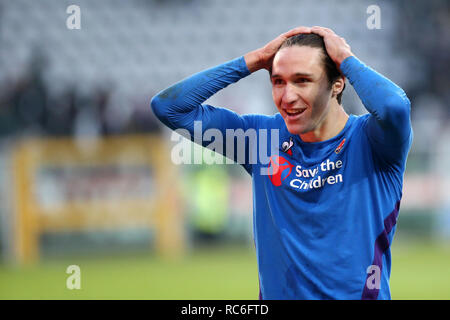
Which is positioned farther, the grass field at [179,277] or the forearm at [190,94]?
the grass field at [179,277]

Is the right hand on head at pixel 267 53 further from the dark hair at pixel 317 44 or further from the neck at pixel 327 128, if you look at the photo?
the neck at pixel 327 128

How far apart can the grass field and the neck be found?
4859mm

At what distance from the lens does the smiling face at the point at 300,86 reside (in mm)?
2873

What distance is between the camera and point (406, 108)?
269cm

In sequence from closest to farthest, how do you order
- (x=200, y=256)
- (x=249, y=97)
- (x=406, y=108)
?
(x=406, y=108) < (x=200, y=256) < (x=249, y=97)

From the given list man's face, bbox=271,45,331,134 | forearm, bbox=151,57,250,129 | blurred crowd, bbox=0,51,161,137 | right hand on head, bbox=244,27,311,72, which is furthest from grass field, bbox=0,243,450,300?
man's face, bbox=271,45,331,134

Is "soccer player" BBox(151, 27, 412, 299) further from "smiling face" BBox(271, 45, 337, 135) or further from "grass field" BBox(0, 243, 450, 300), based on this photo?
"grass field" BBox(0, 243, 450, 300)

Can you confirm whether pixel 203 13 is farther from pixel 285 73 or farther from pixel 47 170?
pixel 285 73

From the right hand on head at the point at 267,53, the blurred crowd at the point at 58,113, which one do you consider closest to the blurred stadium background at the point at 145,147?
the blurred crowd at the point at 58,113

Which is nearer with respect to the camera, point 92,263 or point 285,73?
point 285,73

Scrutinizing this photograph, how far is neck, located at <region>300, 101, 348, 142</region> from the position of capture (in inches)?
118

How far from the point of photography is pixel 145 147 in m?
12.4
